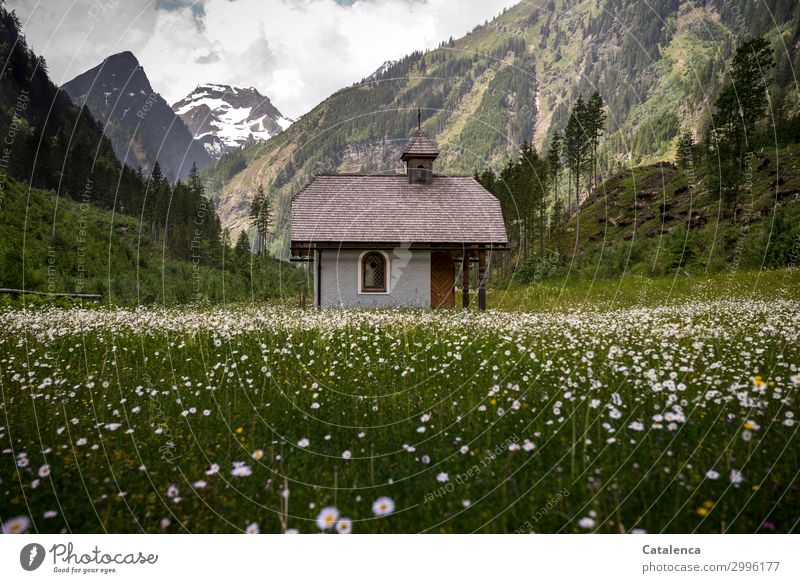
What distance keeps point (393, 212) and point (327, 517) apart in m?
17.2

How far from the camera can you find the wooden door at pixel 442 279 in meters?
19.8

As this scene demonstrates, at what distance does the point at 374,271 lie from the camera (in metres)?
19.2

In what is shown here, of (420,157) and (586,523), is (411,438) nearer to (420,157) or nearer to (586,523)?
(586,523)

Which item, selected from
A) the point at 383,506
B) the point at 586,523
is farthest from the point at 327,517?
the point at 586,523

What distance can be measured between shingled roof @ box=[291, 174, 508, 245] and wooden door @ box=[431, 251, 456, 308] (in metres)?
1.85

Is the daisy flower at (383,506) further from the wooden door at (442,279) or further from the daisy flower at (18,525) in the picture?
the wooden door at (442,279)

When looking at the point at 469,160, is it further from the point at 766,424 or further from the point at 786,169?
the point at 766,424

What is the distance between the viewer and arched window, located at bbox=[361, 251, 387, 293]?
62.4 feet

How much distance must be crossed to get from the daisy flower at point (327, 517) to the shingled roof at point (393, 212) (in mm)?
15666

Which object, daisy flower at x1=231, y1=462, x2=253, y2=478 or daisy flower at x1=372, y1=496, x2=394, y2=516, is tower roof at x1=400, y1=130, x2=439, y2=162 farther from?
daisy flower at x1=372, y1=496, x2=394, y2=516

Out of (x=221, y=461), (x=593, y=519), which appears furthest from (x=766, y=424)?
(x=221, y=461)

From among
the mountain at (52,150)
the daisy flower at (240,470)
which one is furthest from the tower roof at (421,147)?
the mountain at (52,150)
